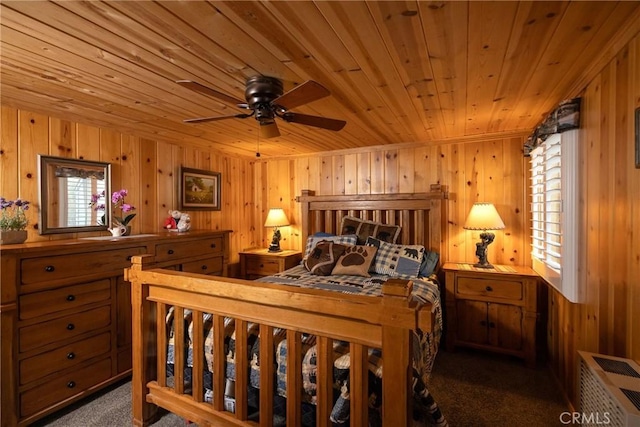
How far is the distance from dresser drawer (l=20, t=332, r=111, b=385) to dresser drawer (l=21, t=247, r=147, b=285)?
47 cm

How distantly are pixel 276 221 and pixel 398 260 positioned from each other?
1.64m

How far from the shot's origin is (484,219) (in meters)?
2.65

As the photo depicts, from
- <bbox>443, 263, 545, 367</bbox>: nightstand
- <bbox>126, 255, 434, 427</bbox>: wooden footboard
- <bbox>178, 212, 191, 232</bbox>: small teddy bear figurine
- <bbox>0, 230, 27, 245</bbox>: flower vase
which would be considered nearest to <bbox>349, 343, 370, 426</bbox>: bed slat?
<bbox>126, 255, 434, 427</bbox>: wooden footboard

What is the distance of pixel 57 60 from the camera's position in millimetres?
1442

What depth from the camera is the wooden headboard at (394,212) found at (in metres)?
3.04

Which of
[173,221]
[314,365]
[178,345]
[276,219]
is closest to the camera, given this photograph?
[314,365]

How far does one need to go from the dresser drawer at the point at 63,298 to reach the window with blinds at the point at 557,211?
10.2ft

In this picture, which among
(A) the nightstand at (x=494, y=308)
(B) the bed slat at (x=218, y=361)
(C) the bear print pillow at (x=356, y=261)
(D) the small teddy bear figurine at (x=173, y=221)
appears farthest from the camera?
(D) the small teddy bear figurine at (x=173, y=221)

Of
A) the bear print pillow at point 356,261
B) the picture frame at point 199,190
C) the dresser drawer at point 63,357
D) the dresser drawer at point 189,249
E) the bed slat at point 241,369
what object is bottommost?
the dresser drawer at point 63,357

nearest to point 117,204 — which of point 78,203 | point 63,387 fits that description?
point 78,203

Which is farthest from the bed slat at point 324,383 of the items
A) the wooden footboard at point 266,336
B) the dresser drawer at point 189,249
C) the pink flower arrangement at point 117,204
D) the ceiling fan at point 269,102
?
the pink flower arrangement at point 117,204

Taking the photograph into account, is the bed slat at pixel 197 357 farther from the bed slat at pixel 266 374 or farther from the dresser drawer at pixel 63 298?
the dresser drawer at pixel 63 298

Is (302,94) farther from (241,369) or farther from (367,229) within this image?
(367,229)

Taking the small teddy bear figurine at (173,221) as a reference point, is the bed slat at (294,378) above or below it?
below
